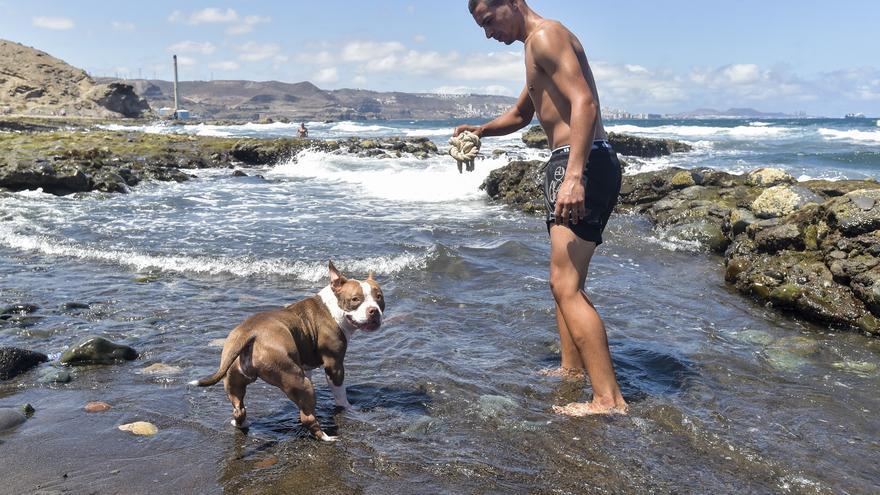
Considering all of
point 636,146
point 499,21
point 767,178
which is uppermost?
point 499,21

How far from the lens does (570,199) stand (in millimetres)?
4250

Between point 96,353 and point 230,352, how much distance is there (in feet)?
7.16

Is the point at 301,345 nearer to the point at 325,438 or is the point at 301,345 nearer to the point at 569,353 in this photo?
the point at 325,438

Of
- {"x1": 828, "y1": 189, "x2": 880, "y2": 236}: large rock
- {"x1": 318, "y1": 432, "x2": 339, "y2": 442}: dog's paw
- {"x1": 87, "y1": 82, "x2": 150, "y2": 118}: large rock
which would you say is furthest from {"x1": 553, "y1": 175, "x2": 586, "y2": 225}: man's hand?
{"x1": 87, "y1": 82, "x2": 150, "y2": 118}: large rock

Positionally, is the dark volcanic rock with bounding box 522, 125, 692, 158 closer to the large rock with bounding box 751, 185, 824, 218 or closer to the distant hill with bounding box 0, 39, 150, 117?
the large rock with bounding box 751, 185, 824, 218

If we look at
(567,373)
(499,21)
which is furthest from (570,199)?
(567,373)

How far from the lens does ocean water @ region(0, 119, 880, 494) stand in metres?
3.69

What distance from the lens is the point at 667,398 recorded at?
4926mm

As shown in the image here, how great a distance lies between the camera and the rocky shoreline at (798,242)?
23.5 feet

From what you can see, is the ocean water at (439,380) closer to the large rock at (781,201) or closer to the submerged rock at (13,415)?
the submerged rock at (13,415)

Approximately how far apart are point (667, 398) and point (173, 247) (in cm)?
868

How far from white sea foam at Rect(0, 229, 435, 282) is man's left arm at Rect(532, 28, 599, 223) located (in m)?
5.03

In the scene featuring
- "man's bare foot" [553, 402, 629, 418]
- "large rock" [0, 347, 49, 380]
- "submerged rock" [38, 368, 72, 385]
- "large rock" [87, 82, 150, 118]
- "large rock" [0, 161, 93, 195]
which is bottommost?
"submerged rock" [38, 368, 72, 385]

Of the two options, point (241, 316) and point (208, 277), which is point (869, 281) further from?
point (208, 277)
